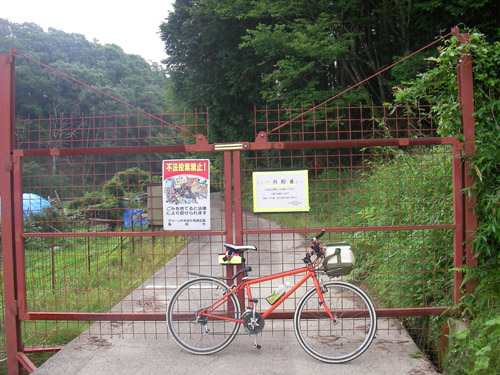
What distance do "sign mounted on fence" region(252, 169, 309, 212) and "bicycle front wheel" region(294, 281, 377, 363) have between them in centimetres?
82

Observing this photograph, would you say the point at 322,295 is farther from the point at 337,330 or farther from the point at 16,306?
the point at 16,306

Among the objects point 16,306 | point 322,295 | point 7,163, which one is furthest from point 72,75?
point 322,295

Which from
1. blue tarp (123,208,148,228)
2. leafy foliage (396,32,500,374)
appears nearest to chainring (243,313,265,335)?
blue tarp (123,208,148,228)

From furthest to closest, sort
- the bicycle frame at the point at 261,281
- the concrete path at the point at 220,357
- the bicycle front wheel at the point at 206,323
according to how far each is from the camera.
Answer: the bicycle front wheel at the point at 206,323 < the bicycle frame at the point at 261,281 < the concrete path at the point at 220,357

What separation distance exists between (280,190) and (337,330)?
160 centimetres

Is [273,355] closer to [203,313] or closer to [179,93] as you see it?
[203,313]

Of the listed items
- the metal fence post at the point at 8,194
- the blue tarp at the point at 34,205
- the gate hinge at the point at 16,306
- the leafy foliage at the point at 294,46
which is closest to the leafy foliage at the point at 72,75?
the leafy foliage at the point at 294,46

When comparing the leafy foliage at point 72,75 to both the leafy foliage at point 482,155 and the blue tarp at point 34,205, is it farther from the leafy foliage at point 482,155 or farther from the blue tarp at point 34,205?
the leafy foliage at point 482,155

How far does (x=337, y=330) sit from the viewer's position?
4.16 meters

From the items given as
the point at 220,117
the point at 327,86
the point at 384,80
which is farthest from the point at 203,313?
the point at 220,117

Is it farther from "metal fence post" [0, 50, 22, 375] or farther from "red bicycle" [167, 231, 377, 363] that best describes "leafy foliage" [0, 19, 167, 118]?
"red bicycle" [167, 231, 377, 363]

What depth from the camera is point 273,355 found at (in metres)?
3.79

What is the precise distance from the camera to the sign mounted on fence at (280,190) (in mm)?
3883

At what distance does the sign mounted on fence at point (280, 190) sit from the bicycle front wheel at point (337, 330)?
2.68ft
